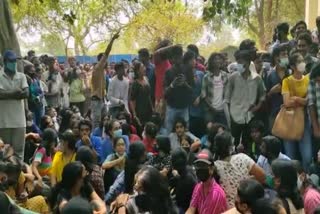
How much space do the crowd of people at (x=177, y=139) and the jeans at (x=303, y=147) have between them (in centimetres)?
1

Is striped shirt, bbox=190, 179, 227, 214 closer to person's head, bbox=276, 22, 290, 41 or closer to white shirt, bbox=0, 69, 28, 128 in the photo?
white shirt, bbox=0, 69, 28, 128

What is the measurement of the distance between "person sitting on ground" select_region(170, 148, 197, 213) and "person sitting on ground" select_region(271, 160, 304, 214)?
1.01m

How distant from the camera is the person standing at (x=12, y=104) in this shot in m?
9.50

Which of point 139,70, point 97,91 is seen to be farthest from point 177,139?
point 97,91

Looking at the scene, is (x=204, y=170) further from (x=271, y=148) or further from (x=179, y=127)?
(x=179, y=127)

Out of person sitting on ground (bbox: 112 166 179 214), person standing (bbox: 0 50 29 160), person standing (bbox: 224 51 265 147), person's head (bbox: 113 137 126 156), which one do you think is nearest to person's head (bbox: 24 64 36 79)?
person standing (bbox: 0 50 29 160)

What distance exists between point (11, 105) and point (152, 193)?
144 inches

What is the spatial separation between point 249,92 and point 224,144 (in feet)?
9.18

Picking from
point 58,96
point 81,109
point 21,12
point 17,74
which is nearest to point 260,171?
point 17,74

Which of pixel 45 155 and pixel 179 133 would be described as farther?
pixel 179 133

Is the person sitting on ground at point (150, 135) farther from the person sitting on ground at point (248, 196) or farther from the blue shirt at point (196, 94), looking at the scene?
the person sitting on ground at point (248, 196)

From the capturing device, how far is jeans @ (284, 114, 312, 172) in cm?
927

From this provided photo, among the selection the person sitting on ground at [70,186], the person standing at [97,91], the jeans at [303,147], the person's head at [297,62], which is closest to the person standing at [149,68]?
the person standing at [97,91]

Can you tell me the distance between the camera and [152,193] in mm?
6418
